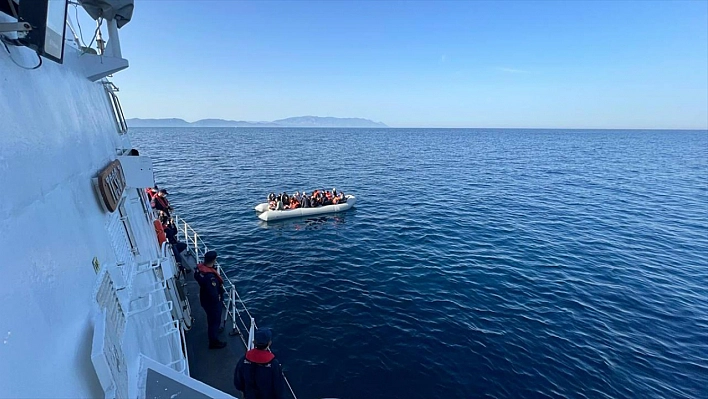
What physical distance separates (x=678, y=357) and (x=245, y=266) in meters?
15.2

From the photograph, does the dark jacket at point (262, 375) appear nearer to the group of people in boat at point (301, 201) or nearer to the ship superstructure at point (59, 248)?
the ship superstructure at point (59, 248)

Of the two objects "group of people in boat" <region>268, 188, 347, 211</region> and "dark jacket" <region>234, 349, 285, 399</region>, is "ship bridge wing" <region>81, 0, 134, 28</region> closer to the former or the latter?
"dark jacket" <region>234, 349, 285, 399</region>

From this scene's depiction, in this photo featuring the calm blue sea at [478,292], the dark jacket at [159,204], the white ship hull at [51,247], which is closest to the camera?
the white ship hull at [51,247]

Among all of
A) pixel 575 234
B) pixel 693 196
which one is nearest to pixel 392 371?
pixel 575 234

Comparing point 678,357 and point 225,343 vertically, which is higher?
point 225,343

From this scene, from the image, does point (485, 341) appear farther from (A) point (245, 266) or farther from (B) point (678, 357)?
(A) point (245, 266)

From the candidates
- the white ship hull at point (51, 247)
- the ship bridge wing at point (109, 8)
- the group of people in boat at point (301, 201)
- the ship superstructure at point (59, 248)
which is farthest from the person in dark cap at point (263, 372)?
the group of people in boat at point (301, 201)

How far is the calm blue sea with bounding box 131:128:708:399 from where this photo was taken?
28.5ft

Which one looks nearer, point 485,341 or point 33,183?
point 33,183

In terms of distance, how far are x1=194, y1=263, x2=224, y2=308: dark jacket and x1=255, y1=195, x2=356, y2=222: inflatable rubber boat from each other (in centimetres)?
1382

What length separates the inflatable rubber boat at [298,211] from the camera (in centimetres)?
2053

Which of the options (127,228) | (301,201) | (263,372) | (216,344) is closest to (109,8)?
(127,228)

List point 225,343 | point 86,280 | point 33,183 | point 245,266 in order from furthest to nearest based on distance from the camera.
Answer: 1. point 245,266
2. point 225,343
3. point 86,280
4. point 33,183

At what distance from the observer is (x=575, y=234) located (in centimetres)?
1886
